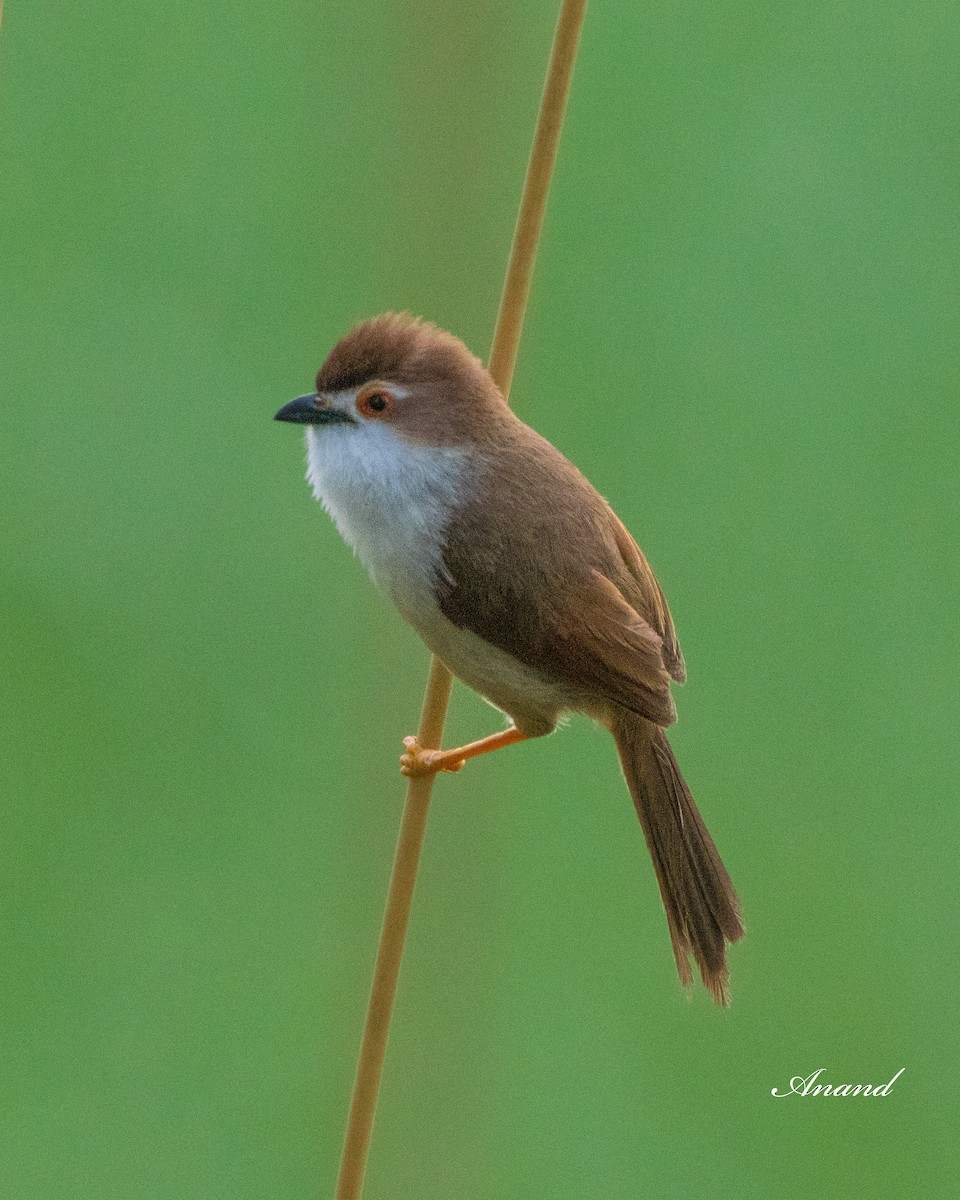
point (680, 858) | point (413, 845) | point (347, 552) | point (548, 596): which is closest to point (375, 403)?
point (548, 596)

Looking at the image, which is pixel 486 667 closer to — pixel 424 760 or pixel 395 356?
pixel 424 760

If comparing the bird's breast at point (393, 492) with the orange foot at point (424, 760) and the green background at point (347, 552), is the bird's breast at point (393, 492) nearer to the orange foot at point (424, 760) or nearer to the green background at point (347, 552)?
the orange foot at point (424, 760)

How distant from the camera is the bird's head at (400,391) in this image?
6.23ft

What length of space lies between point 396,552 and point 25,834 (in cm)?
177

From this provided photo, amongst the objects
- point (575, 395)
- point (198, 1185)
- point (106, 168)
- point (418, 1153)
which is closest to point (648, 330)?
point (575, 395)

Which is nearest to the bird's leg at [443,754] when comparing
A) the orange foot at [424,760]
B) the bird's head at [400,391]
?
the orange foot at [424,760]

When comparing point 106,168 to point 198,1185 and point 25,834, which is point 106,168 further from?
point 198,1185

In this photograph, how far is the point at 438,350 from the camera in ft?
6.38

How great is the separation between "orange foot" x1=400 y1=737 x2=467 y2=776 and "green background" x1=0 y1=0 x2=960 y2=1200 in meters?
0.84

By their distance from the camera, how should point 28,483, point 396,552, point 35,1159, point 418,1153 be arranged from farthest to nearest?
point 28,483, point 35,1159, point 418,1153, point 396,552

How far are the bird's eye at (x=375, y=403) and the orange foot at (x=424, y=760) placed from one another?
1.54 feet

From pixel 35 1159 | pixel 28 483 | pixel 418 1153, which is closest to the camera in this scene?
pixel 418 1153

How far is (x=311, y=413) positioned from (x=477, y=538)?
A: 0.29 metres

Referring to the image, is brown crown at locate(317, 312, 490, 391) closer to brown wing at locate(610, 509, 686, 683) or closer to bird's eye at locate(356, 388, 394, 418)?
bird's eye at locate(356, 388, 394, 418)
